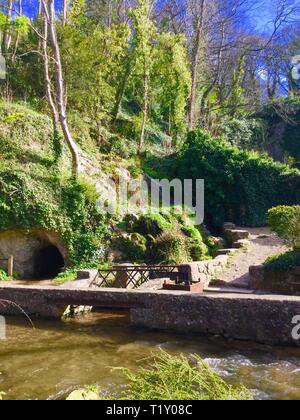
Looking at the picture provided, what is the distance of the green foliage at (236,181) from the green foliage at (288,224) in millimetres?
6978

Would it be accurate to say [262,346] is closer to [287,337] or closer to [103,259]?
[287,337]

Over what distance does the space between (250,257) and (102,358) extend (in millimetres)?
8666

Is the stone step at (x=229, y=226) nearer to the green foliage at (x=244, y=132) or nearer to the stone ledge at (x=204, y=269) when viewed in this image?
the stone ledge at (x=204, y=269)

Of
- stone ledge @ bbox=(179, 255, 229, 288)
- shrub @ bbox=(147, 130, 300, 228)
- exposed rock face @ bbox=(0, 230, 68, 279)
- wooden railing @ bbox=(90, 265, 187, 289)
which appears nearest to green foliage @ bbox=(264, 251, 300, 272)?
stone ledge @ bbox=(179, 255, 229, 288)

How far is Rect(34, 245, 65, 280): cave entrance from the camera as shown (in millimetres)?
16131

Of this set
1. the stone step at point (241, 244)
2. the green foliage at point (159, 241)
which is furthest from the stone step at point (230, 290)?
the stone step at point (241, 244)

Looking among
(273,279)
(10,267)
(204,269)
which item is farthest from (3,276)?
(273,279)

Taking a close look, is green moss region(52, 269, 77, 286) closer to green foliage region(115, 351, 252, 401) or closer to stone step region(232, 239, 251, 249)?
stone step region(232, 239, 251, 249)

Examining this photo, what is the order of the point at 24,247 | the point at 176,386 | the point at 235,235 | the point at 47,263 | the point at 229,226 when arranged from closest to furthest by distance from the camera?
the point at 176,386
the point at 24,247
the point at 47,263
the point at 235,235
the point at 229,226

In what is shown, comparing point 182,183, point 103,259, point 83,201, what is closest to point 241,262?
point 103,259

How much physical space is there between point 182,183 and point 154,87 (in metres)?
6.60

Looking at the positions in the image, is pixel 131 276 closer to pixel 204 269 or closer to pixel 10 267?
pixel 204 269

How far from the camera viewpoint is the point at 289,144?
27953mm

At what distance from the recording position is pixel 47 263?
672 inches
